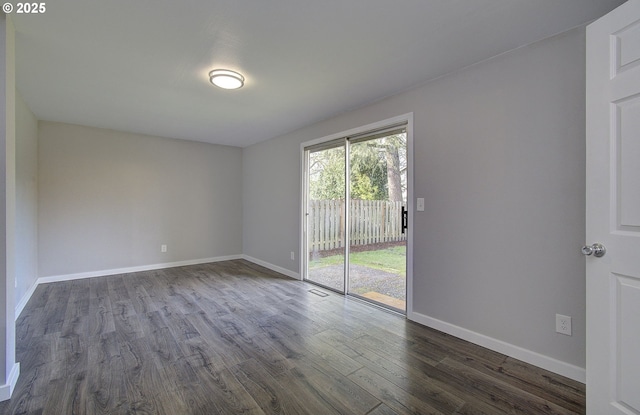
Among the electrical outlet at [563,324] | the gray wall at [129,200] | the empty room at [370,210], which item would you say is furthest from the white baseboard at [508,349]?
the gray wall at [129,200]

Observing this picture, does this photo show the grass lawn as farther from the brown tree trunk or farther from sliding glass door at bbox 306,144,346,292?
the brown tree trunk

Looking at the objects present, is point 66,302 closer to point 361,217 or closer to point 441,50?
Answer: point 361,217

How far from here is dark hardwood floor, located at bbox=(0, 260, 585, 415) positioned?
1.61 meters

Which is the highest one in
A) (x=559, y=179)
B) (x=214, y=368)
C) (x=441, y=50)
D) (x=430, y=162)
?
(x=441, y=50)

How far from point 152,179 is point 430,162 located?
463 cm

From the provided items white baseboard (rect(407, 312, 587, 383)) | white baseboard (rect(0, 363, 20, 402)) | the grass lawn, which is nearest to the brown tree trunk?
the grass lawn

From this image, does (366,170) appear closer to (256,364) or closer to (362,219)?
(362,219)

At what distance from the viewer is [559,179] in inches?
75.3

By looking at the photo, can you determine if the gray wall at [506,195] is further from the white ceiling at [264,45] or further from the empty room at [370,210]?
the white ceiling at [264,45]

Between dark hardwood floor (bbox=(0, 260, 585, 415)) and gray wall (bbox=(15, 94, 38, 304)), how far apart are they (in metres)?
0.47
